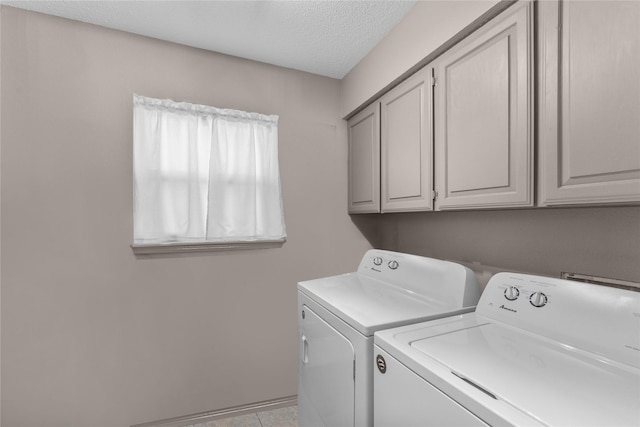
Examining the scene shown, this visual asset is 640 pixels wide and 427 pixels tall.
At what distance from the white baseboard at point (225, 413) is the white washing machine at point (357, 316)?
547 millimetres

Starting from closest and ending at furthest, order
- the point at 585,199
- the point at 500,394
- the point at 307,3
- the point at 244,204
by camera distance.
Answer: the point at 500,394
the point at 585,199
the point at 307,3
the point at 244,204

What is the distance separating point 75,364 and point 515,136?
8.25 ft

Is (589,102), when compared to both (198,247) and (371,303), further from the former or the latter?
(198,247)

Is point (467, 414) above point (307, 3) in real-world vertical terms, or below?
below

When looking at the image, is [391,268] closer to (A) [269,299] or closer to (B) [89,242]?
(A) [269,299]

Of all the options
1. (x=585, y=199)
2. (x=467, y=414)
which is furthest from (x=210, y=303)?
(x=585, y=199)

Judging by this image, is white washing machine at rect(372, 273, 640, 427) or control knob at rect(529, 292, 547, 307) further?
control knob at rect(529, 292, 547, 307)

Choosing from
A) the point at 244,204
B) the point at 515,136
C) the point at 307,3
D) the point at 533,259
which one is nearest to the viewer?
the point at 515,136

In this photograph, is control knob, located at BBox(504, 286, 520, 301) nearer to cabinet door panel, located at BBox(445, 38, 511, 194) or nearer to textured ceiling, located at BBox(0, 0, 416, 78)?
cabinet door panel, located at BBox(445, 38, 511, 194)

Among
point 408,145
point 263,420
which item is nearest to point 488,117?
point 408,145

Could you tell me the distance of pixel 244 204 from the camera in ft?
6.82

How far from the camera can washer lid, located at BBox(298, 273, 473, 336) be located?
3.72 ft

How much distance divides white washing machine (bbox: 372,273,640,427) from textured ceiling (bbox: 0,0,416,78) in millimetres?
1531

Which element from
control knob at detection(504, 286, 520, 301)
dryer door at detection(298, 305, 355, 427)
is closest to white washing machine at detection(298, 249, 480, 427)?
dryer door at detection(298, 305, 355, 427)
